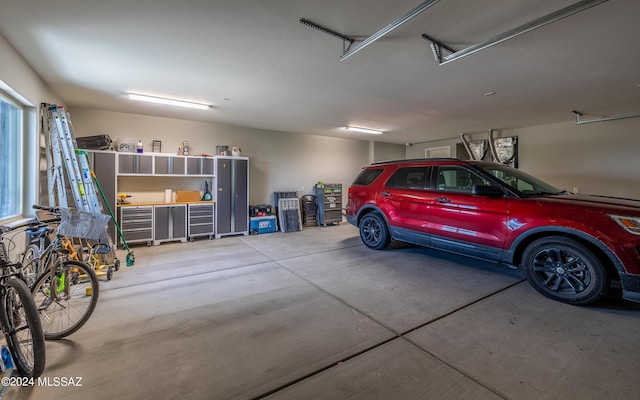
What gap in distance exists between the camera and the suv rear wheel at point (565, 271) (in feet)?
8.50

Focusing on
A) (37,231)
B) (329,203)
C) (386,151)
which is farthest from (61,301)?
(386,151)

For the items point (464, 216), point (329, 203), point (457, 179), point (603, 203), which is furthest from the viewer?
point (329, 203)

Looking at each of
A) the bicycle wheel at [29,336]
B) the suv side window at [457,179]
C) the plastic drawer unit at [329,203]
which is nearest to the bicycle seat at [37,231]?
the bicycle wheel at [29,336]

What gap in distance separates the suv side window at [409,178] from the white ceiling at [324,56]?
1.19 m

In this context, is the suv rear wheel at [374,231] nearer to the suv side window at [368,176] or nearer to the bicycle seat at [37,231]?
the suv side window at [368,176]

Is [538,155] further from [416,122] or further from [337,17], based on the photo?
[337,17]

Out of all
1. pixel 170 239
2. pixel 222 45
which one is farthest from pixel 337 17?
pixel 170 239

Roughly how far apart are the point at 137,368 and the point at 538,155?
8336 mm

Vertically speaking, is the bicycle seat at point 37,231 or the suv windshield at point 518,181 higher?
the suv windshield at point 518,181

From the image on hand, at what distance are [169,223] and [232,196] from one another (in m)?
1.36

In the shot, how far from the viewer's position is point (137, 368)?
177cm

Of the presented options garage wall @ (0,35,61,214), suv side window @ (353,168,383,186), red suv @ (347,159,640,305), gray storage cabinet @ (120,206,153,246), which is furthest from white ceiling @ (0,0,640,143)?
gray storage cabinet @ (120,206,153,246)

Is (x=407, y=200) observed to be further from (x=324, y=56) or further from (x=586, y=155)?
(x=586, y=155)

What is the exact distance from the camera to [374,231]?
4.80m
